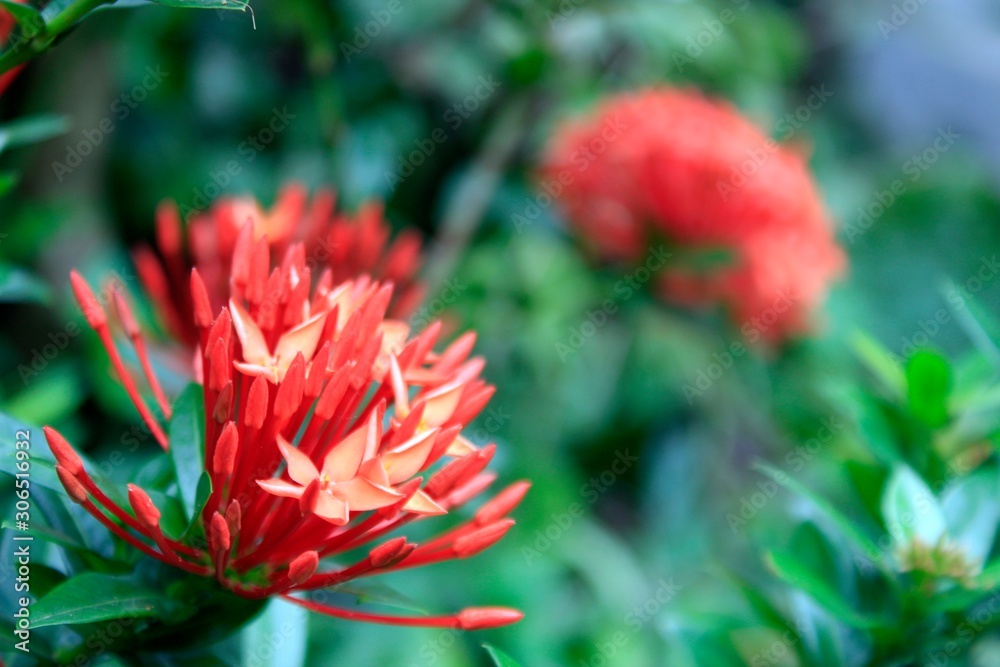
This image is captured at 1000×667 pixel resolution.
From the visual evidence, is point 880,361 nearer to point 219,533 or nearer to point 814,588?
point 814,588

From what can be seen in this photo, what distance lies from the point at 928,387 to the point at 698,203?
2.29ft

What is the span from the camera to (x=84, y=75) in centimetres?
141

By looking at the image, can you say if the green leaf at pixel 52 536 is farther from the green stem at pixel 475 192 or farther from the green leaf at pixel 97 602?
the green stem at pixel 475 192

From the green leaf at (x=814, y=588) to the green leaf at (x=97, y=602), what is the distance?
40cm

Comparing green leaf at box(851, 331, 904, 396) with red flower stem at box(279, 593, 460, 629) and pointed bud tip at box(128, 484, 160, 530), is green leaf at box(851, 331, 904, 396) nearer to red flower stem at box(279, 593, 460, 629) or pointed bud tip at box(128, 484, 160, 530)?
red flower stem at box(279, 593, 460, 629)

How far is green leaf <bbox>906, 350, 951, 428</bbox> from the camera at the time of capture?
0.72m

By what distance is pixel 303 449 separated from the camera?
0.47m

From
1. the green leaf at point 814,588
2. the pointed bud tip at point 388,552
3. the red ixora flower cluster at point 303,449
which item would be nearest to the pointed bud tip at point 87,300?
the red ixora flower cluster at point 303,449

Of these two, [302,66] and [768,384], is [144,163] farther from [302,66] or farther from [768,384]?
[768,384]

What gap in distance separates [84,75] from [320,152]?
0.39 m

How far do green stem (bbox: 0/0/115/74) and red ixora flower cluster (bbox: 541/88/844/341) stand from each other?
3.34 feet

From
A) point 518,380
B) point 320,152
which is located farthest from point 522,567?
point 320,152

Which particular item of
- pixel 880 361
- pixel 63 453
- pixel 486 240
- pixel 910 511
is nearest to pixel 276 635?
pixel 63 453

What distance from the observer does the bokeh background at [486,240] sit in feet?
4.47
